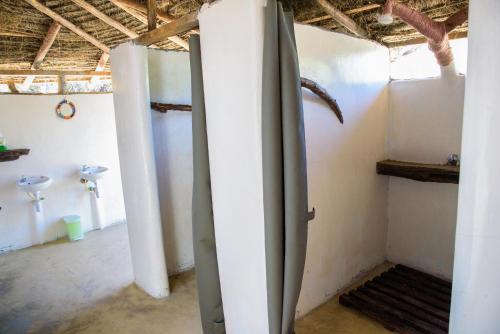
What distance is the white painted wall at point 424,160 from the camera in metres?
2.54

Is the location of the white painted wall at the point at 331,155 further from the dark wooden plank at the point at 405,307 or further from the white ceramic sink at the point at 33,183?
the white ceramic sink at the point at 33,183

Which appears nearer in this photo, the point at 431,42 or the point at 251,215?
the point at 251,215

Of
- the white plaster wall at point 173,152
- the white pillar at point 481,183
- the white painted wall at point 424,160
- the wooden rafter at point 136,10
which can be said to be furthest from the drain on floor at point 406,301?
the wooden rafter at point 136,10

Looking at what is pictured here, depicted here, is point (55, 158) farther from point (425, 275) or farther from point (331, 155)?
point (425, 275)

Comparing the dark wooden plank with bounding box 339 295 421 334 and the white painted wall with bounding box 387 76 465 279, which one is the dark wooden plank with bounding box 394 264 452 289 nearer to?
the white painted wall with bounding box 387 76 465 279

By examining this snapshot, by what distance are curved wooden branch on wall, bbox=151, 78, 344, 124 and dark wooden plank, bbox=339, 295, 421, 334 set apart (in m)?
1.32

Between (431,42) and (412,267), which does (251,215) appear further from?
(412,267)

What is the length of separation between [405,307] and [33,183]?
3.89 meters

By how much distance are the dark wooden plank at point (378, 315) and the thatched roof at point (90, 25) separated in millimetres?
2116

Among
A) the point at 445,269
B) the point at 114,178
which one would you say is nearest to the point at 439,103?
the point at 445,269

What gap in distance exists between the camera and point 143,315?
2414 millimetres

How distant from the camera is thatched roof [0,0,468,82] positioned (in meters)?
2.81

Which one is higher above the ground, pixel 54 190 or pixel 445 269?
pixel 54 190

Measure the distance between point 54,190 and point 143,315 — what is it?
245 centimetres
